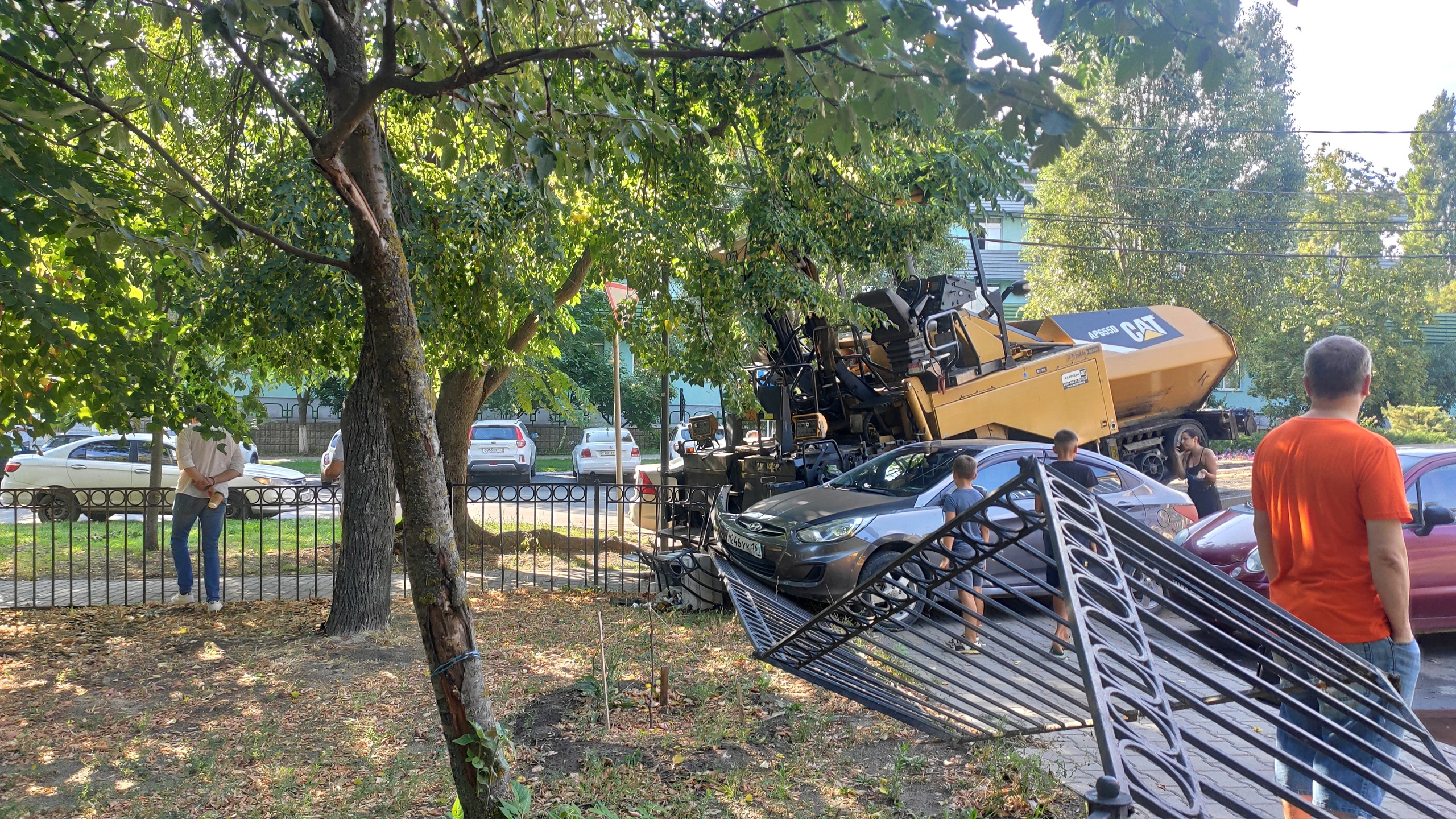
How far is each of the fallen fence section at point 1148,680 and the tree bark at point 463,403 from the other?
6.07 metres

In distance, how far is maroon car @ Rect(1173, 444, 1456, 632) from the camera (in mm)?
7098

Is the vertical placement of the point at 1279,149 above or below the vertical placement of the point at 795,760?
above

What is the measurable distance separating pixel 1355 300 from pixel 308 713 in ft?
104

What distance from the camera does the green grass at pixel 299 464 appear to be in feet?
88.5

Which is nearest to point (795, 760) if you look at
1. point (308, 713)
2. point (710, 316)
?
point (308, 713)

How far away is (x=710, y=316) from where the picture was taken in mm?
8453

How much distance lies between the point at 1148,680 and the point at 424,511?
2578mm

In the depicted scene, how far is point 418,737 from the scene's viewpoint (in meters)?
5.17

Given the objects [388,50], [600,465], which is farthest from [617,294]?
[600,465]

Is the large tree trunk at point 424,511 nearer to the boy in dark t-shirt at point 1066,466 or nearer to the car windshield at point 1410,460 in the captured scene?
the boy in dark t-shirt at point 1066,466

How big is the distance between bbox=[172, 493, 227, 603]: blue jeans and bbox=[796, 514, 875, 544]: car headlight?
200 inches

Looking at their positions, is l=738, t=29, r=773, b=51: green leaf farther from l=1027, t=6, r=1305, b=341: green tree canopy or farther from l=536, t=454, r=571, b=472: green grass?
l=536, t=454, r=571, b=472: green grass

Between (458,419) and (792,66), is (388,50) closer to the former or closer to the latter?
(792,66)

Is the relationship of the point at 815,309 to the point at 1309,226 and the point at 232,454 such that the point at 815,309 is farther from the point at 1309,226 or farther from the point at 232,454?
the point at 1309,226
